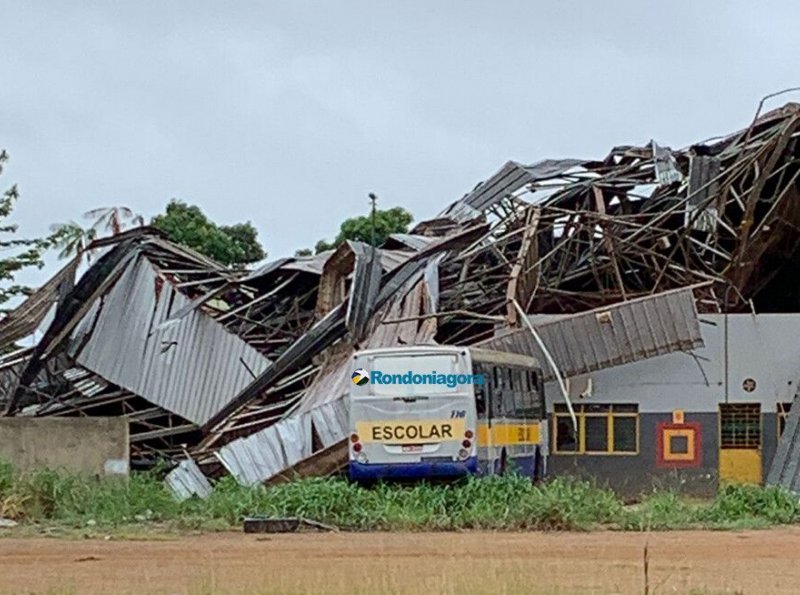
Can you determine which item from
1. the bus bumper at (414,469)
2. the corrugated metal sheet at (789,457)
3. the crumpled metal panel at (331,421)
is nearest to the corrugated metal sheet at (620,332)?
the corrugated metal sheet at (789,457)

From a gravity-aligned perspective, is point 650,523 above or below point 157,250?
below

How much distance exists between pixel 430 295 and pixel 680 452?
23.8 ft

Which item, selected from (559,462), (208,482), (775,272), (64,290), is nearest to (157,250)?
(64,290)

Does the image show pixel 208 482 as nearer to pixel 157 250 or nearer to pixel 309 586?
pixel 157 250

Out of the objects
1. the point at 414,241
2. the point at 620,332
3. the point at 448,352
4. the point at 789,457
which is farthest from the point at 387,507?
the point at 414,241

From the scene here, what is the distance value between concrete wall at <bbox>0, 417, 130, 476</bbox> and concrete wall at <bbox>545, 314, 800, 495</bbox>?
11.5 metres

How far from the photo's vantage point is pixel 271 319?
3488 cm

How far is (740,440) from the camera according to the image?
33469 mm

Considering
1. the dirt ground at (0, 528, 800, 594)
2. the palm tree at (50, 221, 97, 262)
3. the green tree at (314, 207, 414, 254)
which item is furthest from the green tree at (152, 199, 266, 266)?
the dirt ground at (0, 528, 800, 594)

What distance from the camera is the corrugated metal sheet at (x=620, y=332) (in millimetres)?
31812

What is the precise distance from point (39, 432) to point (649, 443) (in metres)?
14.8

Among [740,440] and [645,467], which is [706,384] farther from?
[645,467]

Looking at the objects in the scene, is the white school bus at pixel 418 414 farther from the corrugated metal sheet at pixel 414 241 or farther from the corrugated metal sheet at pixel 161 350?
the corrugated metal sheet at pixel 414 241

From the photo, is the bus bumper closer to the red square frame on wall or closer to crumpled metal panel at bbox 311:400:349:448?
crumpled metal panel at bbox 311:400:349:448
